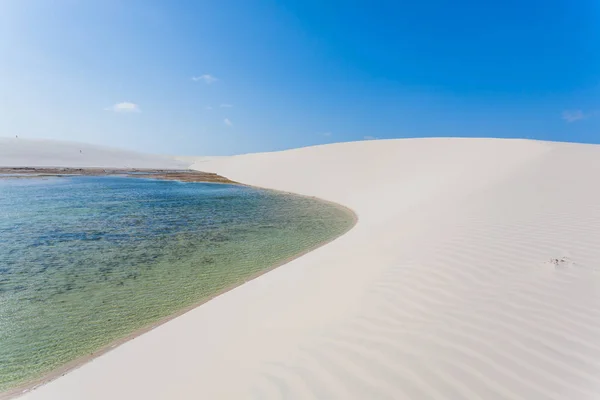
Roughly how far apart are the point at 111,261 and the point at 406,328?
672 cm

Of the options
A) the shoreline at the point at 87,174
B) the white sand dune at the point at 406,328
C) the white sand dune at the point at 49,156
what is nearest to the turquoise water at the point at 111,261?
the white sand dune at the point at 406,328

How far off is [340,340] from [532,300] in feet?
7.56

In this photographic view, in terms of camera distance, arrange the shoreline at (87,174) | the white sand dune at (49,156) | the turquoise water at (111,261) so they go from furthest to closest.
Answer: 1. the white sand dune at (49,156)
2. the shoreline at (87,174)
3. the turquoise water at (111,261)

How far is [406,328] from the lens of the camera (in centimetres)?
327

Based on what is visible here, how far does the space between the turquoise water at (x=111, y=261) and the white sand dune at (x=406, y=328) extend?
0.79 metres

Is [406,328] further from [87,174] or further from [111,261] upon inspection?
[87,174]

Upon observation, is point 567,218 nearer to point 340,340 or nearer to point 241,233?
point 340,340

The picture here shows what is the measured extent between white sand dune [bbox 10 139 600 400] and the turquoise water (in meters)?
0.79

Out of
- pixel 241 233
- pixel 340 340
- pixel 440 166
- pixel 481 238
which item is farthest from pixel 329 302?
pixel 440 166

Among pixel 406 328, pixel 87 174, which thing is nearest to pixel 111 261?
pixel 406 328

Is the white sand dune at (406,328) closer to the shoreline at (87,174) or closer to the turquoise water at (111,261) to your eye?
the turquoise water at (111,261)

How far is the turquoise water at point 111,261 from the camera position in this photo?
13.8 ft

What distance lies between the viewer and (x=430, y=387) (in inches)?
97.4

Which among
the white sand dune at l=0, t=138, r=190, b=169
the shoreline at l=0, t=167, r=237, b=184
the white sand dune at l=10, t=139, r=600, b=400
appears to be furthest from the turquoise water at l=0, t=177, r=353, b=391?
the white sand dune at l=0, t=138, r=190, b=169
